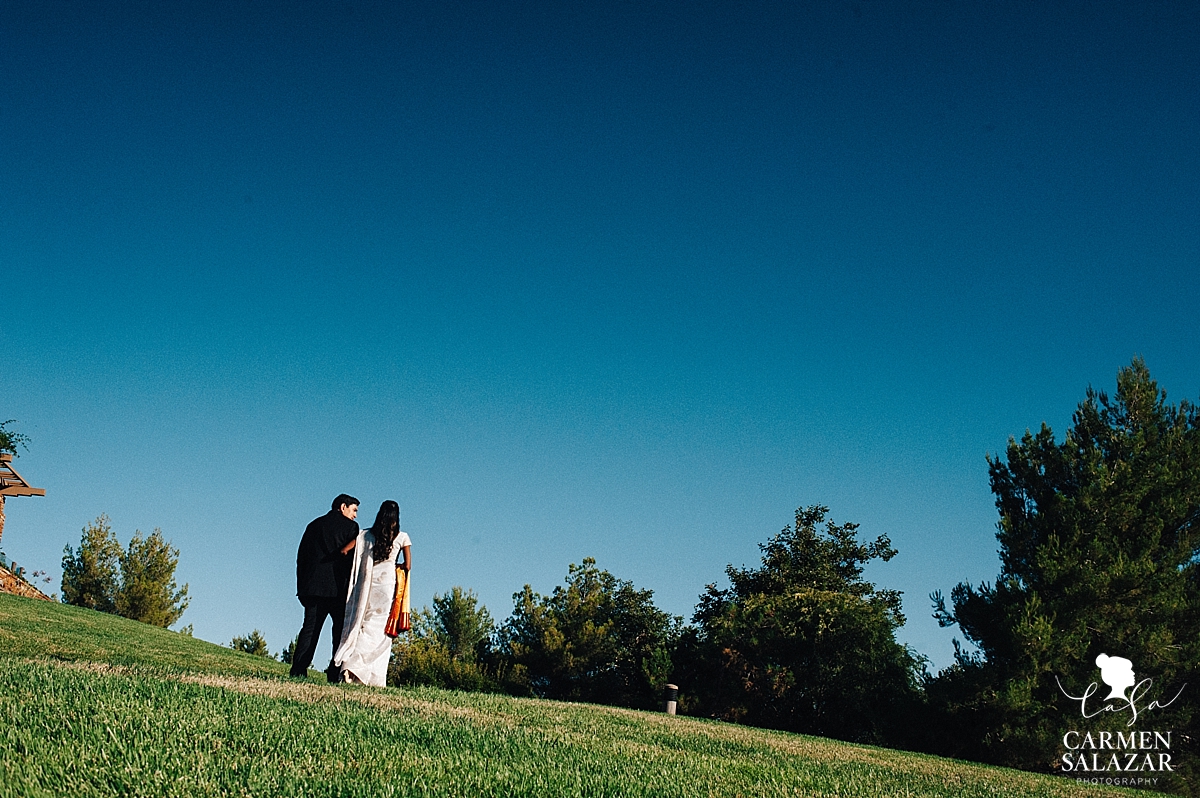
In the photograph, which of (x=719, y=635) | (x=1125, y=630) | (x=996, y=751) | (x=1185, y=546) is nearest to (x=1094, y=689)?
(x=1125, y=630)

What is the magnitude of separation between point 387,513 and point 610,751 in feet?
16.6

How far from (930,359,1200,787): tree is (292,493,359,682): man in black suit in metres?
12.9

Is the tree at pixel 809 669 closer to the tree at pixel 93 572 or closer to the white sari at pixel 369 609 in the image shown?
the white sari at pixel 369 609

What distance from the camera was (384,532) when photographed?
986cm

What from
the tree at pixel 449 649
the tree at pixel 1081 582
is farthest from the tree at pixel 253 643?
the tree at pixel 1081 582

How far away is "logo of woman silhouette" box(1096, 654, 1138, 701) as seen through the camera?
54.4 feet

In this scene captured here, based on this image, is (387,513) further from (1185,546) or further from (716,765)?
(1185,546)

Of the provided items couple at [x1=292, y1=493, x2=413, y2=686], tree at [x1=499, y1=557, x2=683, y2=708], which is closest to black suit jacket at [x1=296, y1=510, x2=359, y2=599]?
couple at [x1=292, y1=493, x2=413, y2=686]

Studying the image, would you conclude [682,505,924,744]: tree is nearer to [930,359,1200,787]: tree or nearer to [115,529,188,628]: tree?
[930,359,1200,787]: tree

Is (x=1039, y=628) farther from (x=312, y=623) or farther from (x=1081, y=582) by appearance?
(x=312, y=623)

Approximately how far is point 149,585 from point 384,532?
36.9 m

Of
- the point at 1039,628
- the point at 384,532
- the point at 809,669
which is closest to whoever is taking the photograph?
the point at 384,532

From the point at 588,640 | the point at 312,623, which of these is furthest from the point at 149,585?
the point at 312,623

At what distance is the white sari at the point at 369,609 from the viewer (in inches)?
380
